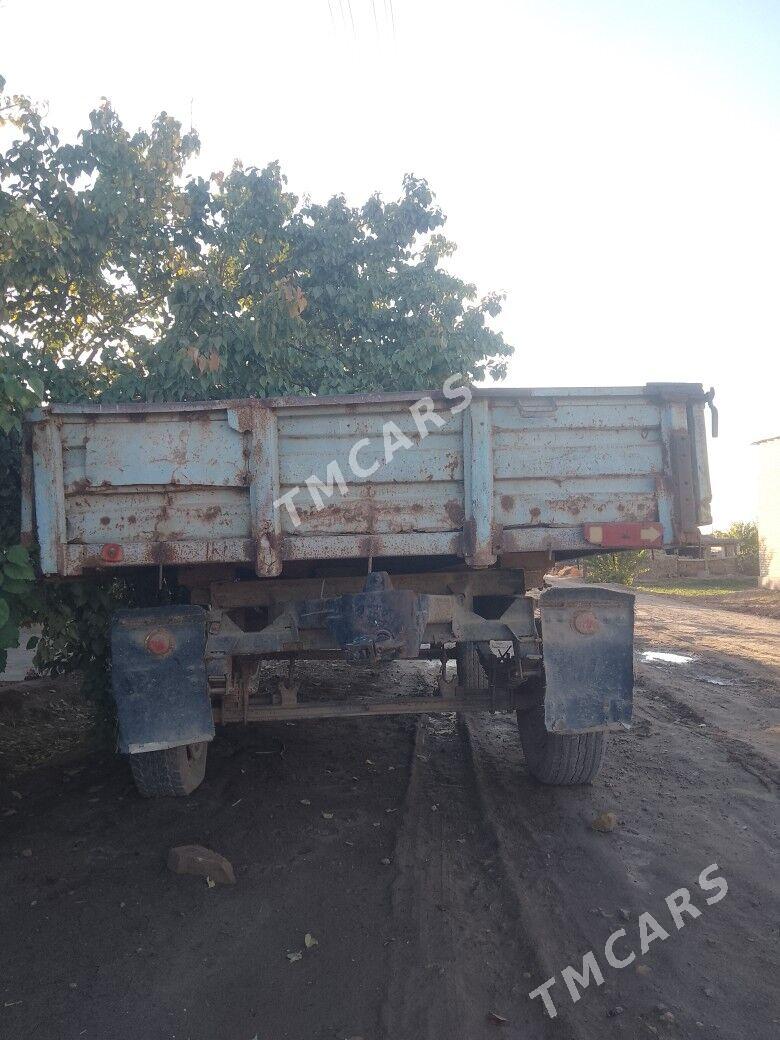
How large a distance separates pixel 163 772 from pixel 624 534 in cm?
298

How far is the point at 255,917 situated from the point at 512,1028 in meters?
1.25

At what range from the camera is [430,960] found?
292cm

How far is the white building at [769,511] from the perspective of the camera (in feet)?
65.1

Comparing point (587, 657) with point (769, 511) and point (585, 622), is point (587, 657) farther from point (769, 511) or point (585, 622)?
point (769, 511)

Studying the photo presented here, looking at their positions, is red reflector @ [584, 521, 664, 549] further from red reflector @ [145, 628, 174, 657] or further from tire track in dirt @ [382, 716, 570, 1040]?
red reflector @ [145, 628, 174, 657]

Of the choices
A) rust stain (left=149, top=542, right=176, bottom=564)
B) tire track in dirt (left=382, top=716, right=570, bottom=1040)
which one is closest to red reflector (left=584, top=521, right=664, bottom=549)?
tire track in dirt (left=382, top=716, right=570, bottom=1040)

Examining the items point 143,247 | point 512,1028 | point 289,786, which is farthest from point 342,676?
point 512,1028

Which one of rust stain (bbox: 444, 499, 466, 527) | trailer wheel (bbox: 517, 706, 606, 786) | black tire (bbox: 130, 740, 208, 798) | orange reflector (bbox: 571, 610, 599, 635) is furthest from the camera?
trailer wheel (bbox: 517, 706, 606, 786)

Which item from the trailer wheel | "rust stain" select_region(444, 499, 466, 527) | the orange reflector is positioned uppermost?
"rust stain" select_region(444, 499, 466, 527)

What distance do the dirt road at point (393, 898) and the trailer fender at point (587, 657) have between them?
23.8 inches

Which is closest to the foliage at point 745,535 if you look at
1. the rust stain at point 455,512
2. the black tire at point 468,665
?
the black tire at point 468,665

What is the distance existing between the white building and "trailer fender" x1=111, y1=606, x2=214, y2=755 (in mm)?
18659

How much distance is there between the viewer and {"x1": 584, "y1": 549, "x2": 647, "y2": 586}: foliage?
20281 mm

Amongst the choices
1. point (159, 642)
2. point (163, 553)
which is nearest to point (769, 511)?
point (159, 642)
